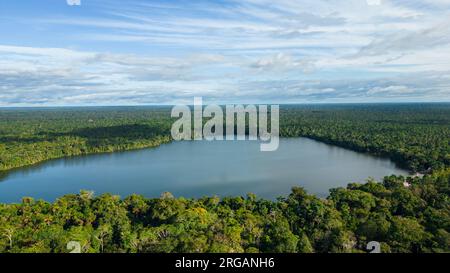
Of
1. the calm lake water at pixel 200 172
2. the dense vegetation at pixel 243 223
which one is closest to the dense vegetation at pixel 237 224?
the dense vegetation at pixel 243 223

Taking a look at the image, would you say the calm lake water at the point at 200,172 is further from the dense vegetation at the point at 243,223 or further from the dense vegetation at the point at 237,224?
the dense vegetation at the point at 237,224

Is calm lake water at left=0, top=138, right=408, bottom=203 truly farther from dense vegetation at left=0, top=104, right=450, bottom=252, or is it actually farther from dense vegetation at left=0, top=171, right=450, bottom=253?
dense vegetation at left=0, top=171, right=450, bottom=253

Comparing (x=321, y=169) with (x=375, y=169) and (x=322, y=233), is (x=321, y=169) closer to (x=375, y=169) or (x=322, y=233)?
(x=375, y=169)

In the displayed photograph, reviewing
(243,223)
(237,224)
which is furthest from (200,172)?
(237,224)

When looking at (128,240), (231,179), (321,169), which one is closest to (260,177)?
(231,179)

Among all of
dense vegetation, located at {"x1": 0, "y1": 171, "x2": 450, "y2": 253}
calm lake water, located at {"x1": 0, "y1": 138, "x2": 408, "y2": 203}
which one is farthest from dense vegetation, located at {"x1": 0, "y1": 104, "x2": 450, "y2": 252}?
calm lake water, located at {"x1": 0, "y1": 138, "x2": 408, "y2": 203}
